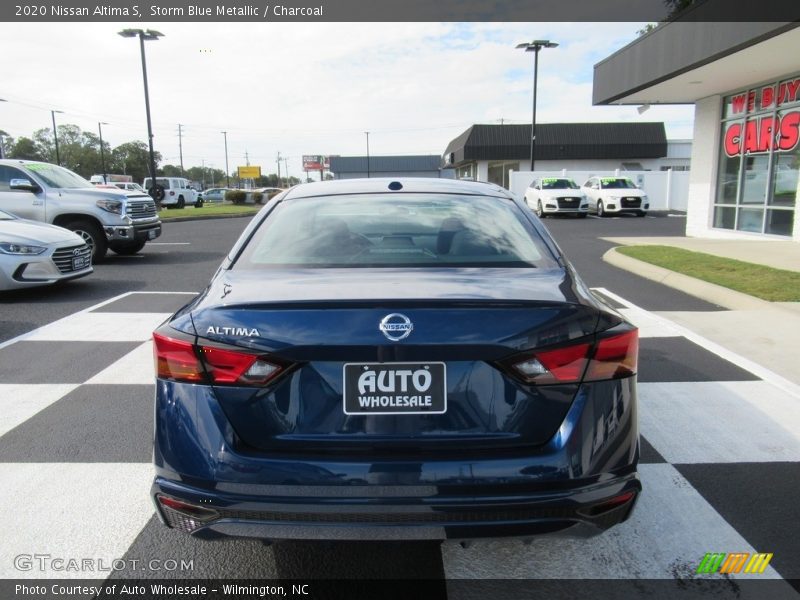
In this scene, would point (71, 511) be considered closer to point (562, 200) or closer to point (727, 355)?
point (727, 355)

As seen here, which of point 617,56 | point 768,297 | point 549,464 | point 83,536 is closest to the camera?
point 549,464

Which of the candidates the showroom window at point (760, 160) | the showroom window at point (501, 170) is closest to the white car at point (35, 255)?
the showroom window at point (760, 160)

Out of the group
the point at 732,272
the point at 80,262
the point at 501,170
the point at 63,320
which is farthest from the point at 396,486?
the point at 501,170

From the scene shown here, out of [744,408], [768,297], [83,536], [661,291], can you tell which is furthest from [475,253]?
[661,291]

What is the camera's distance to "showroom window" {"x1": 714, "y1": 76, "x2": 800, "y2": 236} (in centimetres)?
1372

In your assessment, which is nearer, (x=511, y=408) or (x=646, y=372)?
(x=511, y=408)

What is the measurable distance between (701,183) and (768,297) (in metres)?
10.7

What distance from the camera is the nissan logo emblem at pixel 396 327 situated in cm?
202

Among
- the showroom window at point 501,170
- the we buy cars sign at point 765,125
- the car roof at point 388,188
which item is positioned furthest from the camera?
the showroom window at point 501,170

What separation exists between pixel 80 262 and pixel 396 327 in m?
7.89

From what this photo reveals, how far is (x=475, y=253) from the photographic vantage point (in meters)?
2.78

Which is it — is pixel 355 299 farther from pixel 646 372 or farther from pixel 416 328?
pixel 646 372

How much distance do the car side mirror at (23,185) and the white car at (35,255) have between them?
2384mm

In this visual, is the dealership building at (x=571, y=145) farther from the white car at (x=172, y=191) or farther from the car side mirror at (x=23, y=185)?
the car side mirror at (x=23, y=185)
